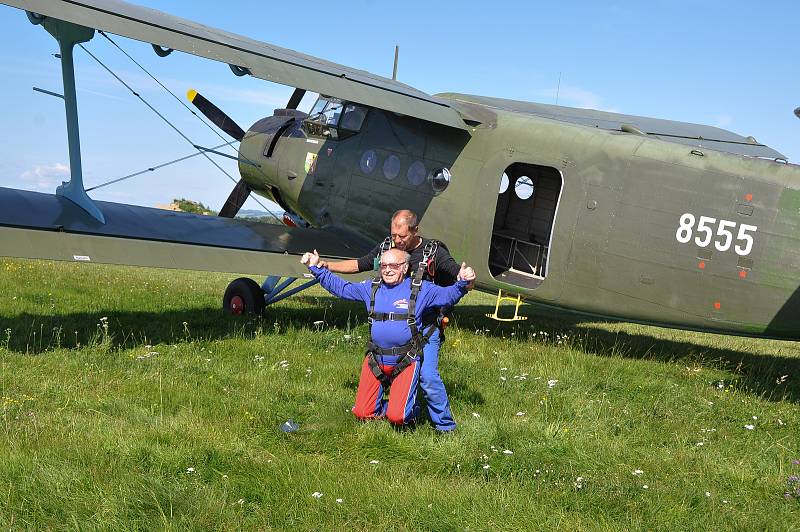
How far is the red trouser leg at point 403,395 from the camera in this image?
605 cm

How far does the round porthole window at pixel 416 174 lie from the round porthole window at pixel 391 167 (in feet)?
0.82

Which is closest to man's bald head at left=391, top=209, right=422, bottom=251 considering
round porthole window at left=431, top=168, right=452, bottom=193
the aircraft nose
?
round porthole window at left=431, top=168, right=452, bottom=193

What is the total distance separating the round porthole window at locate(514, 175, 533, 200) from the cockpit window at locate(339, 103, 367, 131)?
2838mm

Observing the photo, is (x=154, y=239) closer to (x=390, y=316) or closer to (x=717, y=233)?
(x=390, y=316)

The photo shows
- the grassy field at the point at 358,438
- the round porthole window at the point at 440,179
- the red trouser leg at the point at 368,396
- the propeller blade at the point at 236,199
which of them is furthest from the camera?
the propeller blade at the point at 236,199

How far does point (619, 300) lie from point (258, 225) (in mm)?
6229

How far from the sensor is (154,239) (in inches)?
390

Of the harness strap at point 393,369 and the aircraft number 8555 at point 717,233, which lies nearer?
the harness strap at point 393,369

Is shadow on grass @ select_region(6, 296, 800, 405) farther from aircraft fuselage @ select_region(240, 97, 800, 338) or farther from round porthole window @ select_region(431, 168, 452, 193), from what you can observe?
round porthole window @ select_region(431, 168, 452, 193)

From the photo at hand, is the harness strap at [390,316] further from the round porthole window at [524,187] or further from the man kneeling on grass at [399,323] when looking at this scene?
the round porthole window at [524,187]

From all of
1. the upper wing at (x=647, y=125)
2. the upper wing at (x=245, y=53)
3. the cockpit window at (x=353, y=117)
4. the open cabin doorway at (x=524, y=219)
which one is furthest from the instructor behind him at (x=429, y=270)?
the cockpit window at (x=353, y=117)

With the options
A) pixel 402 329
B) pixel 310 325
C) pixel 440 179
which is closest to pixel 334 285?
pixel 402 329

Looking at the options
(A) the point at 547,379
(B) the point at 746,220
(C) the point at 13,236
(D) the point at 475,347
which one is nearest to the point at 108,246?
(C) the point at 13,236

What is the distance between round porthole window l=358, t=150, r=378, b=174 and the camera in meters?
12.0
